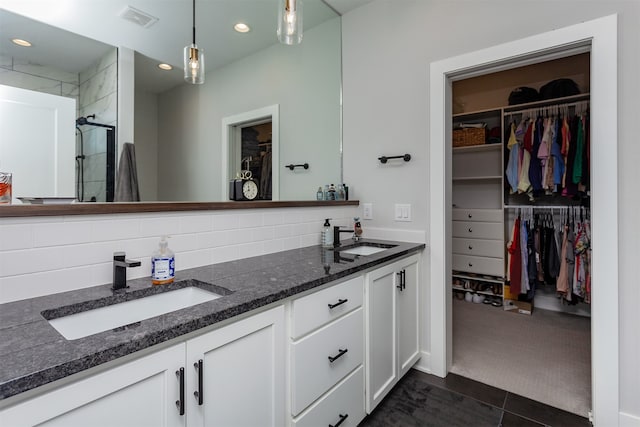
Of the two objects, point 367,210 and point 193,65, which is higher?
point 193,65

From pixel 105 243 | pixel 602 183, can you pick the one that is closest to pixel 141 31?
pixel 105 243

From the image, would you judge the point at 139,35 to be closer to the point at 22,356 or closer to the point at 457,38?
the point at 22,356

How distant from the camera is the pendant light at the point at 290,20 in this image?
155 centimetres

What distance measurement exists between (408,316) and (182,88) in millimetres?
1918

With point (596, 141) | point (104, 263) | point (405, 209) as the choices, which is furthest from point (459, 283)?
point (104, 263)

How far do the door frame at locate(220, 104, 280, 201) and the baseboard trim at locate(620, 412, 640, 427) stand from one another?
2308mm

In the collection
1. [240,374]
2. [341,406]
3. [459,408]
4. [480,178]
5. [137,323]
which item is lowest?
[459,408]

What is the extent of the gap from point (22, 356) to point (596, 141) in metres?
2.39

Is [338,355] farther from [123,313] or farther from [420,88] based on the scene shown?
[420,88]

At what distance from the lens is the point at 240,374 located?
1034 millimetres

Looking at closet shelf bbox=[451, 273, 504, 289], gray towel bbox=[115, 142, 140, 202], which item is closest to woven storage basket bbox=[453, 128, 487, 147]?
closet shelf bbox=[451, 273, 504, 289]

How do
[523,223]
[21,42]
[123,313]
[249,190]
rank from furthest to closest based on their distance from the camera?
[523,223] → [249,190] → [21,42] → [123,313]

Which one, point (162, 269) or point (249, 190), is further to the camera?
point (249, 190)

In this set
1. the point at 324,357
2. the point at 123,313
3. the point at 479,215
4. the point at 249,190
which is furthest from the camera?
the point at 479,215
